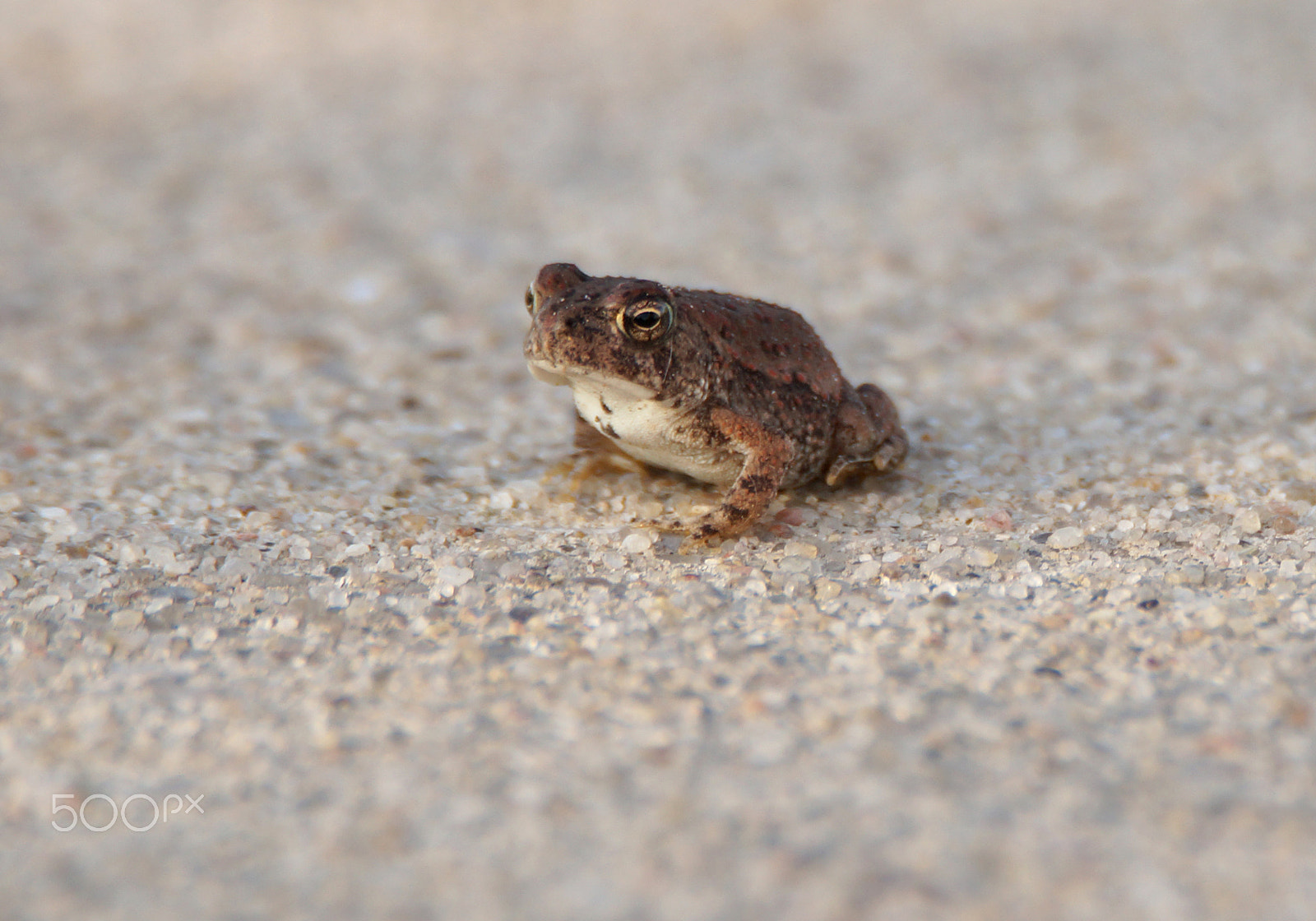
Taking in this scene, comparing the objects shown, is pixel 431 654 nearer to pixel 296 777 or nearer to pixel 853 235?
pixel 296 777

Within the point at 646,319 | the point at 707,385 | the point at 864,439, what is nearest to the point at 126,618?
the point at 646,319

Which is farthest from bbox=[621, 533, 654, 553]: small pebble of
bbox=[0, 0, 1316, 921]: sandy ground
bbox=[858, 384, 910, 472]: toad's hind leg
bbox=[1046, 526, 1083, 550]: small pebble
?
bbox=[1046, 526, 1083, 550]: small pebble

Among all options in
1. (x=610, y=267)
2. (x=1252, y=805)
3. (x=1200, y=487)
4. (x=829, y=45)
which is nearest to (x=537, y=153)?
(x=610, y=267)

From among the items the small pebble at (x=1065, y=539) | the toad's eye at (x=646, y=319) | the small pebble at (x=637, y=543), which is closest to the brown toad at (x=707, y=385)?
the toad's eye at (x=646, y=319)

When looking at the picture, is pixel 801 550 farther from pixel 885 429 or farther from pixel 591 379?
pixel 591 379

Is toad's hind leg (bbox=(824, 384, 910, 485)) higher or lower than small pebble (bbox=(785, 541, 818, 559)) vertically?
higher

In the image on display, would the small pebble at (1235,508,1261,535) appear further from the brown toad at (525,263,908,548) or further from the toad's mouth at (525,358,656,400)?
the toad's mouth at (525,358,656,400)
